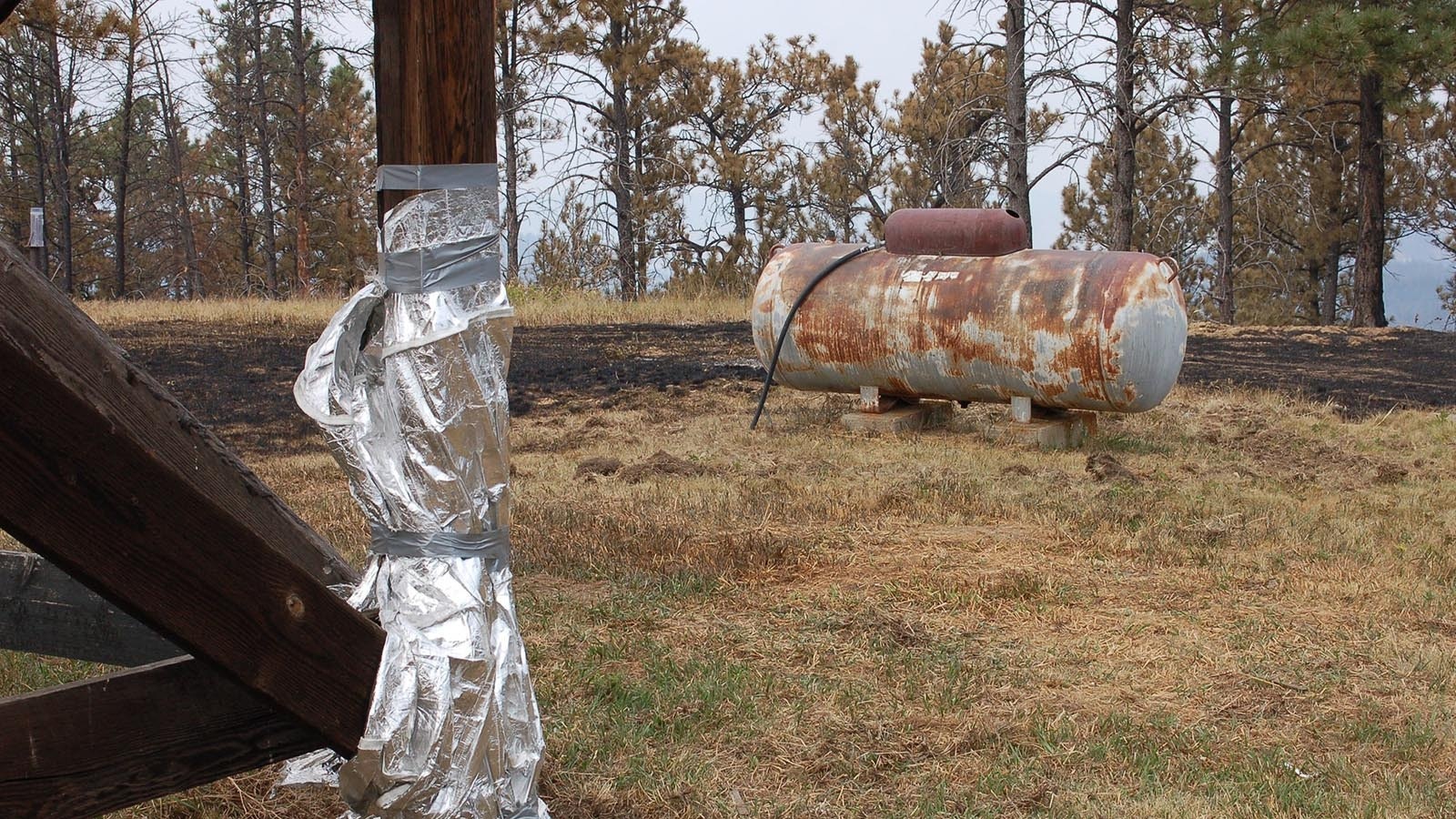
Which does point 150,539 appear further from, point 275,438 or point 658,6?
point 658,6

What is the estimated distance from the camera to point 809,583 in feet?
18.4

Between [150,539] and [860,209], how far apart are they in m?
24.9

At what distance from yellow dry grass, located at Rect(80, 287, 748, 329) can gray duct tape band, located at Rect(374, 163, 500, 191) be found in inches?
561

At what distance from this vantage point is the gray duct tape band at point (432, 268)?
262cm

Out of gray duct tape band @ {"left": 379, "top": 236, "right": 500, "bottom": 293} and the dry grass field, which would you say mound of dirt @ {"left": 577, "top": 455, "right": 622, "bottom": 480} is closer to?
the dry grass field

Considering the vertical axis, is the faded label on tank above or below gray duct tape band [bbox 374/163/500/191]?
above

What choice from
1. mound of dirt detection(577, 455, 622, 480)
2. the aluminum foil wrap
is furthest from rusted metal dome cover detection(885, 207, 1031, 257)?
the aluminum foil wrap

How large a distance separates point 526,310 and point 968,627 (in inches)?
553

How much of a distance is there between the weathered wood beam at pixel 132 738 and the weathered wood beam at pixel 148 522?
0.05 meters

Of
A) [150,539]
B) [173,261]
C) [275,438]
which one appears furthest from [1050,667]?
[173,261]

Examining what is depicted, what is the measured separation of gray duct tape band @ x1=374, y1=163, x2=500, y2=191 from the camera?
2.58 metres

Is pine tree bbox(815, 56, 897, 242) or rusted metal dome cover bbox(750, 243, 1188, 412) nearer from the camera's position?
rusted metal dome cover bbox(750, 243, 1188, 412)

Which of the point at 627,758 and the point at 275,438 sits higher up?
the point at 275,438

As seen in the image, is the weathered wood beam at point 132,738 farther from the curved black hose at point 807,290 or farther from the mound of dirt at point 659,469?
the curved black hose at point 807,290
